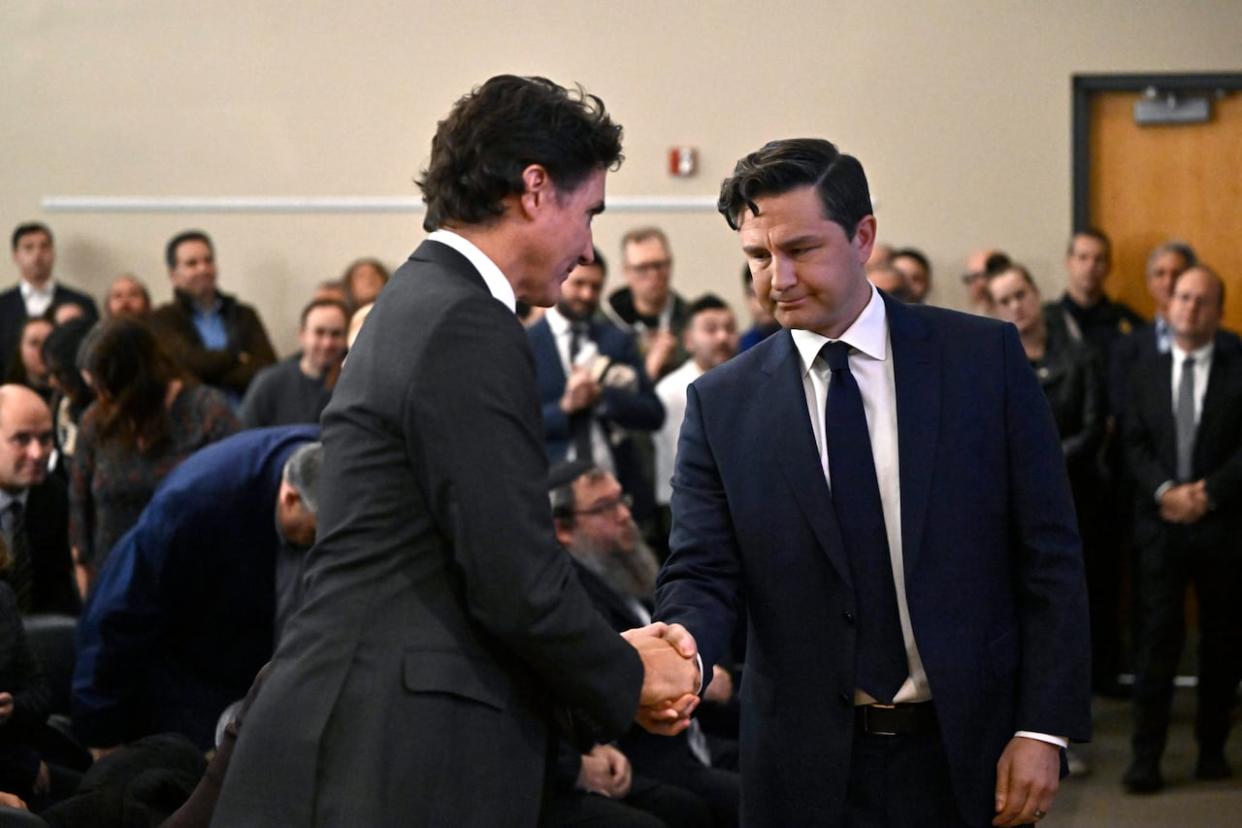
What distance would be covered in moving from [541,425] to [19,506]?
2.90 meters

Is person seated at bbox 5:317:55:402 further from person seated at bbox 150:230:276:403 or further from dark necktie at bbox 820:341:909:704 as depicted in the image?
dark necktie at bbox 820:341:909:704

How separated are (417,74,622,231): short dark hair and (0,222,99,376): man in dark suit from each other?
19.8ft

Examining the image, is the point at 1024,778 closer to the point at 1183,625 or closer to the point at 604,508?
the point at 604,508

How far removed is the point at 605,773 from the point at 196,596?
3.12 ft

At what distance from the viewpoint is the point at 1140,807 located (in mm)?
5113

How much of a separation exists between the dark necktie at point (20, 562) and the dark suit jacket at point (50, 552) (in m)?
Answer: 0.06

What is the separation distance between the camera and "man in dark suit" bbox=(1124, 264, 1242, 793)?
17.6 feet

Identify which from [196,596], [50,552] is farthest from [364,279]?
[196,596]

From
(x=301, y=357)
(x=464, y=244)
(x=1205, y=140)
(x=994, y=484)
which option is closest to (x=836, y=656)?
(x=994, y=484)

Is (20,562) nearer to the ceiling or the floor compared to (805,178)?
nearer to the floor

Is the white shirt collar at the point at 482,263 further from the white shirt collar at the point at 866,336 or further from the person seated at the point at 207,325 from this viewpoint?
the person seated at the point at 207,325

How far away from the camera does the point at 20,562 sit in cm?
439

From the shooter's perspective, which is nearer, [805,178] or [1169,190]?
[805,178]

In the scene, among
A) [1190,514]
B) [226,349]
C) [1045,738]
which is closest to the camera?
[1045,738]
